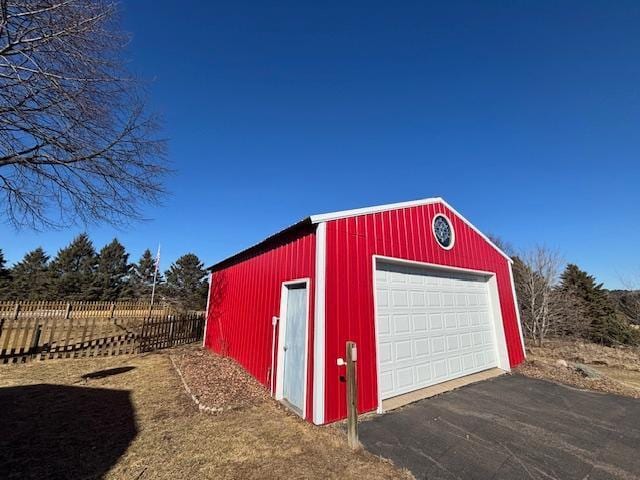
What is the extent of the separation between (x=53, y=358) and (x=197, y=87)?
884 centimetres

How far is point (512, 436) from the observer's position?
385 centimetres

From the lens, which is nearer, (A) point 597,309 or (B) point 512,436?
(B) point 512,436

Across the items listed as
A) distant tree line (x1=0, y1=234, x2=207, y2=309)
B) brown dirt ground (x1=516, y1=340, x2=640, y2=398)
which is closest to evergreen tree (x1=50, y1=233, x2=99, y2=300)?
distant tree line (x1=0, y1=234, x2=207, y2=309)

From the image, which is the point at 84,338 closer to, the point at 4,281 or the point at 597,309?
the point at 597,309

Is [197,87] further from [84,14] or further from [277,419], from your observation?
[277,419]

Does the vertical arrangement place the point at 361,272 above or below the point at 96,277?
below

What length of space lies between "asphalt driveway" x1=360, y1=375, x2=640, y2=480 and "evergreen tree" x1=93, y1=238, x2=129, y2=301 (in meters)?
36.9

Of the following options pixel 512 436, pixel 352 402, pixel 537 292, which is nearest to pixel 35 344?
pixel 352 402

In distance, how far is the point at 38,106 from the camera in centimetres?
427

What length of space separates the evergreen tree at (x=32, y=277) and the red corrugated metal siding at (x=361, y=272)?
1470 inches

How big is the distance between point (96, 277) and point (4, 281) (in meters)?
8.55

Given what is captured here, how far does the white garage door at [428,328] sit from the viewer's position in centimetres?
529

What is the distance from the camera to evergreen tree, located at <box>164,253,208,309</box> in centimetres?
3524

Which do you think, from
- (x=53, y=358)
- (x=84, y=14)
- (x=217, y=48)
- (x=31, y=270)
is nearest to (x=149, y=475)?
(x=84, y=14)
